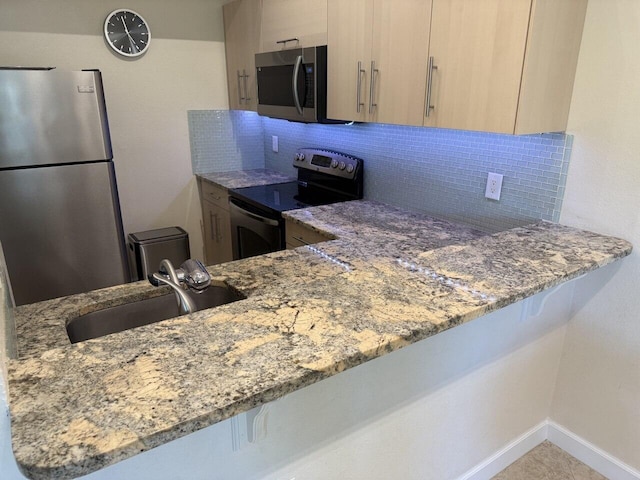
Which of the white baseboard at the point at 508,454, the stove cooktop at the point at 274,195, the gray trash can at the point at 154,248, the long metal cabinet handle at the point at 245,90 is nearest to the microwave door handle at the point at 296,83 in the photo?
the stove cooktop at the point at 274,195

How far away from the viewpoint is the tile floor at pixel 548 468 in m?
1.88

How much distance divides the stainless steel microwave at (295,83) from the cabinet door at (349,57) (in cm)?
6

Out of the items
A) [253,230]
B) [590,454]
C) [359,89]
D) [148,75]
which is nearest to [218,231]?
[253,230]

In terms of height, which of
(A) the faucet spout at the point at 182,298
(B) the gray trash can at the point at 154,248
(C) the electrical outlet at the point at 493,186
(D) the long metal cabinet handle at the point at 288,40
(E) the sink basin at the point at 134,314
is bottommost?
(B) the gray trash can at the point at 154,248

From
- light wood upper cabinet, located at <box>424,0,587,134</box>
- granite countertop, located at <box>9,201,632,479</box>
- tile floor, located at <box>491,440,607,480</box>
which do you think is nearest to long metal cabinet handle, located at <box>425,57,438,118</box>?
light wood upper cabinet, located at <box>424,0,587,134</box>

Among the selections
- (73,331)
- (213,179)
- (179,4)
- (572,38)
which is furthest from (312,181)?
(73,331)

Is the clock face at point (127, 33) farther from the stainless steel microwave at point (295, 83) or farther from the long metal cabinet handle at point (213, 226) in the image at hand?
the long metal cabinet handle at point (213, 226)

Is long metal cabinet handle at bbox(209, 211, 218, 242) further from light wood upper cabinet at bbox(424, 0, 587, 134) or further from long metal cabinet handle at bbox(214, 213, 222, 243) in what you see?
light wood upper cabinet at bbox(424, 0, 587, 134)

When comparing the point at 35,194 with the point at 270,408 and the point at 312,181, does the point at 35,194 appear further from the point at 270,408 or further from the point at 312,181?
the point at 270,408

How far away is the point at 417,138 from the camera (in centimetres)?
230

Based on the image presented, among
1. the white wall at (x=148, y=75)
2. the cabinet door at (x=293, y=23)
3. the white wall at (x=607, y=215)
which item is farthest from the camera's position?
the white wall at (x=148, y=75)

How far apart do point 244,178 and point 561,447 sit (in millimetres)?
2511

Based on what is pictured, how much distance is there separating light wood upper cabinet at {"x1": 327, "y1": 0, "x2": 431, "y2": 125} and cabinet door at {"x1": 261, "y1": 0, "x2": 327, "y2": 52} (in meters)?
0.09

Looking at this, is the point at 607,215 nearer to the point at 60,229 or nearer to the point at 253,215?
the point at 253,215
